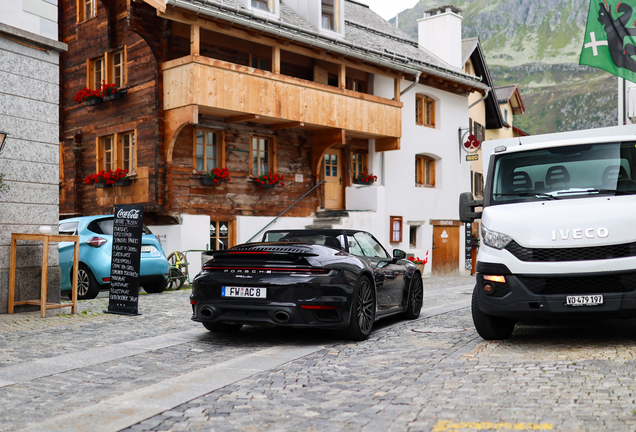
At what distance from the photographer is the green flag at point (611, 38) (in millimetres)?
13812

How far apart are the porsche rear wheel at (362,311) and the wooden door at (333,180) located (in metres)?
15.3

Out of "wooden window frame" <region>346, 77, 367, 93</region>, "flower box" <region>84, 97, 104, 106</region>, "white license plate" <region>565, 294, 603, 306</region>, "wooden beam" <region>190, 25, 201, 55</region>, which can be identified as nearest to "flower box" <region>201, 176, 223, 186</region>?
"wooden beam" <region>190, 25, 201, 55</region>

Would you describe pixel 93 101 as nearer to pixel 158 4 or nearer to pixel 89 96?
pixel 89 96

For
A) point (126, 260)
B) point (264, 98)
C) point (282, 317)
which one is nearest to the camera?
point (282, 317)

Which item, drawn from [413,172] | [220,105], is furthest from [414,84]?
[220,105]

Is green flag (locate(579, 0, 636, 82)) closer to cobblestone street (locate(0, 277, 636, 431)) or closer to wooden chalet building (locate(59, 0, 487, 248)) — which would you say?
cobblestone street (locate(0, 277, 636, 431))

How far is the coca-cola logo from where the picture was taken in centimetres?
1051

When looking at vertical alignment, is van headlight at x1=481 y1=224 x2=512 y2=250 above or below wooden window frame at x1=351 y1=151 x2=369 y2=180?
below

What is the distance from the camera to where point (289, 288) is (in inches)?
295

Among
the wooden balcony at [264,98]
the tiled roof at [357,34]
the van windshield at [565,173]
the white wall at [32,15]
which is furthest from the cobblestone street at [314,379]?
the tiled roof at [357,34]

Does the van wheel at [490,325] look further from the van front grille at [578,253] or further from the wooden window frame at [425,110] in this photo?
the wooden window frame at [425,110]

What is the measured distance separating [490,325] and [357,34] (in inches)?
785

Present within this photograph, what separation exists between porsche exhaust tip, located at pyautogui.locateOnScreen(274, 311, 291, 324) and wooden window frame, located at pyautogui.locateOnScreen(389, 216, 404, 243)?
1795cm

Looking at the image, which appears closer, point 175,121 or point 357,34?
point 175,121
